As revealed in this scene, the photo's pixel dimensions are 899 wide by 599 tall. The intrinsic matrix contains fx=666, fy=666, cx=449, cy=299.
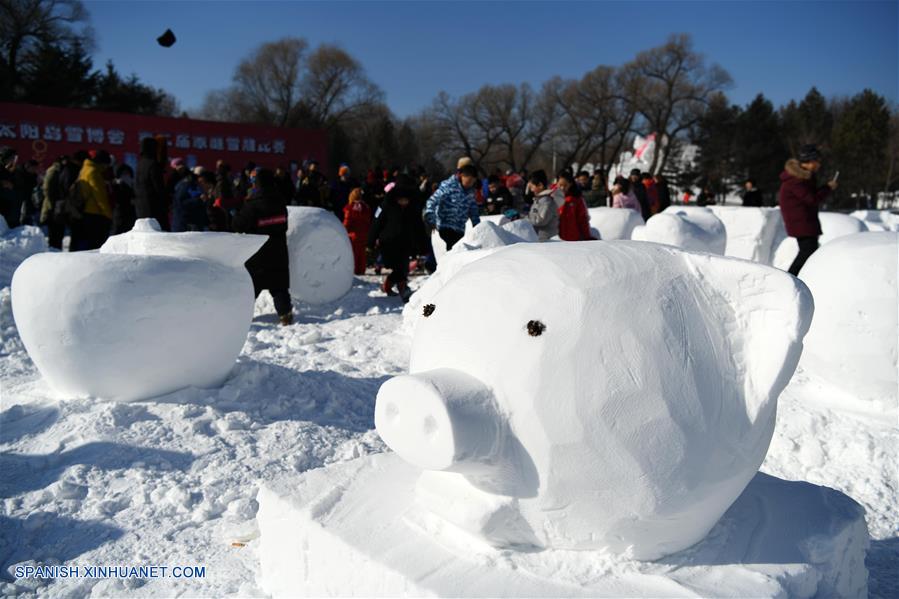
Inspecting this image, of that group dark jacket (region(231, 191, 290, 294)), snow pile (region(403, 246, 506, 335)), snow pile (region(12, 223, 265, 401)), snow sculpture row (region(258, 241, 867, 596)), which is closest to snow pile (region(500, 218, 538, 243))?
snow pile (region(403, 246, 506, 335))

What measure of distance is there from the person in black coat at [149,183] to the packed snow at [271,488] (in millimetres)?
2360

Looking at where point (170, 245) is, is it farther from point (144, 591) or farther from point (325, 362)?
point (144, 591)

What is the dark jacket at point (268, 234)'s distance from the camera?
7301 mm

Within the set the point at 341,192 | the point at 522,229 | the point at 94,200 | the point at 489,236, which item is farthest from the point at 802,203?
the point at 94,200

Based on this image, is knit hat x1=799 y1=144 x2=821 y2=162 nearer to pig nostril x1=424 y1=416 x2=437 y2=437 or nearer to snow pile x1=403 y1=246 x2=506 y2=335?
snow pile x1=403 y1=246 x2=506 y2=335

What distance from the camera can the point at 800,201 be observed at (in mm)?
6758

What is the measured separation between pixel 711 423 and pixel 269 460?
2.73m

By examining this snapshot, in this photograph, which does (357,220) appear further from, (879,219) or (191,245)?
(879,219)

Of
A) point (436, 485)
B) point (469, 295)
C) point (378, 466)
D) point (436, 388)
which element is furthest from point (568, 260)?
point (378, 466)

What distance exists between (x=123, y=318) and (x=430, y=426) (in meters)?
3.12

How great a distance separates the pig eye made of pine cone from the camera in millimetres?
2006

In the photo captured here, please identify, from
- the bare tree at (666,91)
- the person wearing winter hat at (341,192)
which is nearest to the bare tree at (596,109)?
the bare tree at (666,91)

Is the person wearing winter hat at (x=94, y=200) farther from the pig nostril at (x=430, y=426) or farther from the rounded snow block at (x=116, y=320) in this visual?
the pig nostril at (x=430, y=426)

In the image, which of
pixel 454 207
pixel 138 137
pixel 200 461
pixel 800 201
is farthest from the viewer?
pixel 138 137
